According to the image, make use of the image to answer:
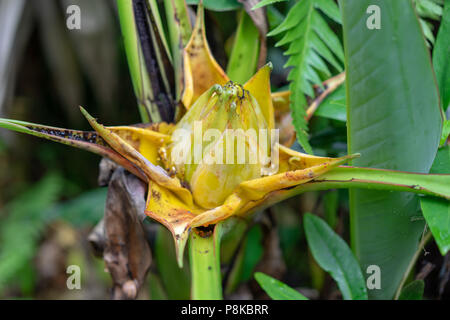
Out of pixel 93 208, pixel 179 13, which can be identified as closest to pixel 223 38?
pixel 179 13

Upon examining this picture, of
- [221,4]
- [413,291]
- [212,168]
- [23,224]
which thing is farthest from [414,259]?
[23,224]

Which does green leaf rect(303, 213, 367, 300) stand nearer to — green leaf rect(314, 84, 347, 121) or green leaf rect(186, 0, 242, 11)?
green leaf rect(314, 84, 347, 121)

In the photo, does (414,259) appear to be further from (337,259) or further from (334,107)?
(334,107)

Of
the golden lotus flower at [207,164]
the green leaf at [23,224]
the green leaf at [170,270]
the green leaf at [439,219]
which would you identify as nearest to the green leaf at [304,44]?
the golden lotus flower at [207,164]

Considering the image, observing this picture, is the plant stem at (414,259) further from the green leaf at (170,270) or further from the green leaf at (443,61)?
the green leaf at (170,270)

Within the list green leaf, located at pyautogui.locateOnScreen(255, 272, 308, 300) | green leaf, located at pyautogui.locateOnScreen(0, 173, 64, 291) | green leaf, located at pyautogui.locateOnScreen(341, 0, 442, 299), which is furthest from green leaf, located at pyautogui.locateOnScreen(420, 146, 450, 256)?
green leaf, located at pyautogui.locateOnScreen(0, 173, 64, 291)

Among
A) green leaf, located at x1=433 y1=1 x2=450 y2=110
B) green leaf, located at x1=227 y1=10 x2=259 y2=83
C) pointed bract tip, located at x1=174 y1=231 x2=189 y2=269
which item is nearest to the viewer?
pointed bract tip, located at x1=174 y1=231 x2=189 y2=269
